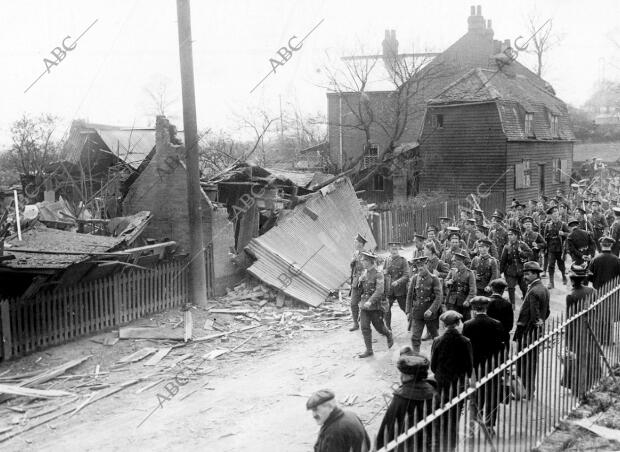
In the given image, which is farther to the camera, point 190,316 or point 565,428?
point 190,316

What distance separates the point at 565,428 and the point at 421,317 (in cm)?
330

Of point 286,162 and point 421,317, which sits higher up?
point 286,162

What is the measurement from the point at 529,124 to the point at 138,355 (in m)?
26.4

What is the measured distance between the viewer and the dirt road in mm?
7605

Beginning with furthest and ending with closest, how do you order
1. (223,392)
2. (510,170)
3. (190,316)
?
(510,170)
(190,316)
(223,392)

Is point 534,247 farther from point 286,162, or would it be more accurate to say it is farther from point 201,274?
point 286,162

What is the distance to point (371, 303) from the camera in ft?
33.6

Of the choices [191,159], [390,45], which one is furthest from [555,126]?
[191,159]

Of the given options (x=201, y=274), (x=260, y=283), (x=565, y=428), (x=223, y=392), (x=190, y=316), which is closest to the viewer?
(x=565, y=428)

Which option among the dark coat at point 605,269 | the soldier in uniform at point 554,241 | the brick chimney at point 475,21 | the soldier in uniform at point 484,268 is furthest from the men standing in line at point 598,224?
the brick chimney at point 475,21

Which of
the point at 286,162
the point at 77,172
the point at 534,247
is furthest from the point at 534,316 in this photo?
the point at 286,162

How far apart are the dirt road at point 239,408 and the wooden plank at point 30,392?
0.71m

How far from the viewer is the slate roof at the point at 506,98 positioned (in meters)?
30.1

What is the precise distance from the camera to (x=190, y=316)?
12523 millimetres
